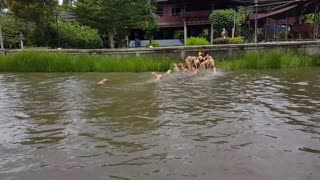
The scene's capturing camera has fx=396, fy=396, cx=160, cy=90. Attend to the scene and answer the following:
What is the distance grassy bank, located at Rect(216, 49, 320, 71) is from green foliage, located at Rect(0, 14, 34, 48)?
67.8 feet

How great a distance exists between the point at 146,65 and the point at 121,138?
12232 mm

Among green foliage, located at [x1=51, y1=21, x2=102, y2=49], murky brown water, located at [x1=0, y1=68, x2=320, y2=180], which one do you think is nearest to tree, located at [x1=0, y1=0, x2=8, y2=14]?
green foliage, located at [x1=51, y1=21, x2=102, y2=49]

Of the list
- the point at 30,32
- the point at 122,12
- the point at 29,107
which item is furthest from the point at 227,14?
the point at 29,107

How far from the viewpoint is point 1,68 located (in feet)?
68.4

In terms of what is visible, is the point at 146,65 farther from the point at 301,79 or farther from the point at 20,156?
the point at 20,156

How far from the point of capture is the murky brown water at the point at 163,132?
18.5ft

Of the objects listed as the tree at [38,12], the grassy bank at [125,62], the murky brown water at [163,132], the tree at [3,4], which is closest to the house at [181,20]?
the tree at [38,12]

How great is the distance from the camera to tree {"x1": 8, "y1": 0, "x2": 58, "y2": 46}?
29516mm

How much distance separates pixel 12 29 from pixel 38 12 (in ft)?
18.6

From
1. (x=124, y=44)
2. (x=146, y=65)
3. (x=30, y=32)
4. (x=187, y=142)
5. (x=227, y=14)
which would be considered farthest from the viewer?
(x=124, y=44)

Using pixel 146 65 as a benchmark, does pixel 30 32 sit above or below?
above

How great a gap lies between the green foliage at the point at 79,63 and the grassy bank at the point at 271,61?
3.23 m

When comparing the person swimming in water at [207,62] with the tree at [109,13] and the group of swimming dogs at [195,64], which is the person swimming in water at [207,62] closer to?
the group of swimming dogs at [195,64]

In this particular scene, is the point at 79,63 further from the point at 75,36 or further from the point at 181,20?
the point at 181,20
